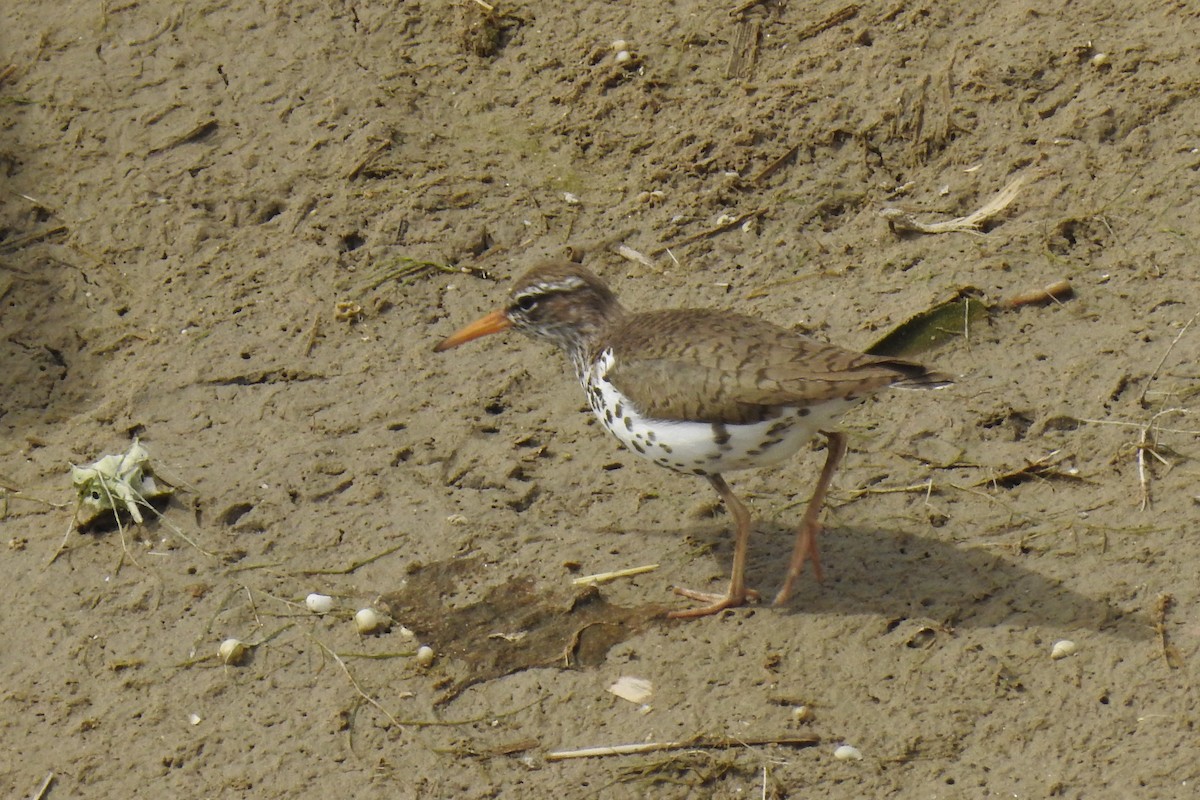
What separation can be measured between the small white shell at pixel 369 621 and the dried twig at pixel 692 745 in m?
1.10

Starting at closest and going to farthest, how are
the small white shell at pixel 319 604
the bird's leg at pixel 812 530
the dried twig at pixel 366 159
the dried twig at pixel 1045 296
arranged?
the bird's leg at pixel 812 530, the small white shell at pixel 319 604, the dried twig at pixel 1045 296, the dried twig at pixel 366 159

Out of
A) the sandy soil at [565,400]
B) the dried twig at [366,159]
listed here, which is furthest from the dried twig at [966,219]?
the dried twig at [366,159]

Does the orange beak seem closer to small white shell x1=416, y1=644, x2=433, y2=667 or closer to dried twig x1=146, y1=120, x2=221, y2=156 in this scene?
small white shell x1=416, y1=644, x2=433, y2=667

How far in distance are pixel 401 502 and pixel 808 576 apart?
201 centimetres

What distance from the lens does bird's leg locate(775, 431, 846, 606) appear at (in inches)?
235

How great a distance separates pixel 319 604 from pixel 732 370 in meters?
2.13

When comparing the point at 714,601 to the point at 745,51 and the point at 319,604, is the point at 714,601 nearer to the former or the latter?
the point at 319,604

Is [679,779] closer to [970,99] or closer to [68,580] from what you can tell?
[68,580]

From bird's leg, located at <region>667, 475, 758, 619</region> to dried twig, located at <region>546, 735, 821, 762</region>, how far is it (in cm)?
77

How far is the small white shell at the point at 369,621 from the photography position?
6.01 metres

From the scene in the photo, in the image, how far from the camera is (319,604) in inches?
242

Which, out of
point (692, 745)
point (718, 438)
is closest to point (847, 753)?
point (692, 745)

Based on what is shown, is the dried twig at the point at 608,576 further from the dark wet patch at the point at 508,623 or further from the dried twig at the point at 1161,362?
the dried twig at the point at 1161,362

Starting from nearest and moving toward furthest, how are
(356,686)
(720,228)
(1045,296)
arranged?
1. (356,686)
2. (1045,296)
3. (720,228)
